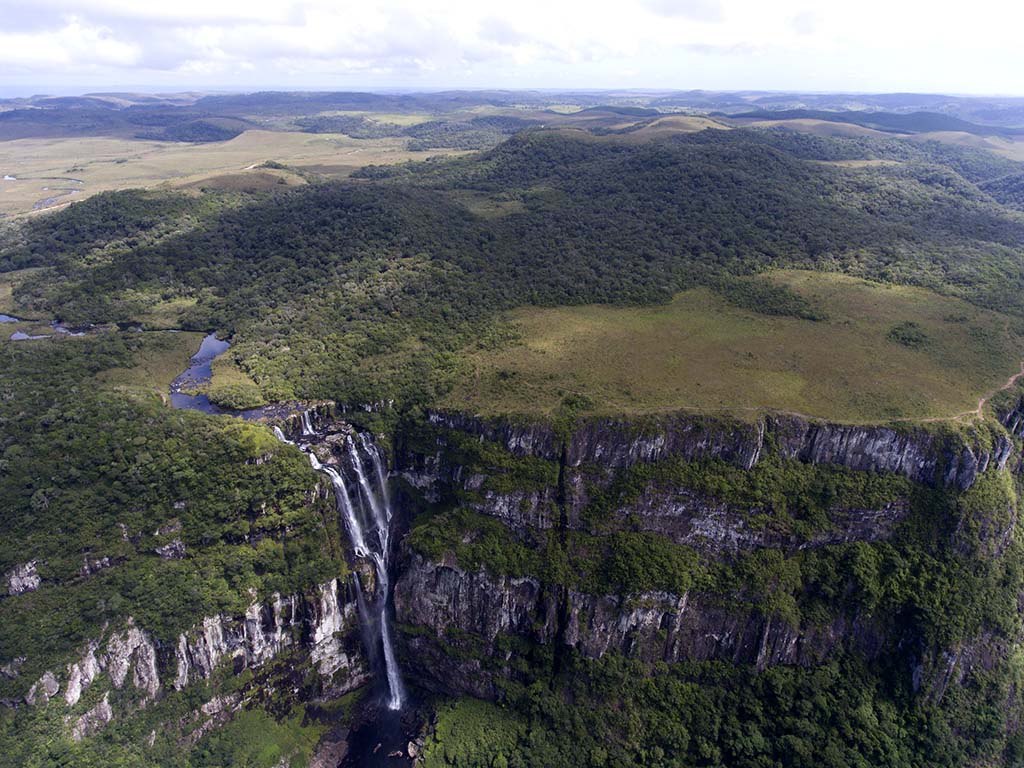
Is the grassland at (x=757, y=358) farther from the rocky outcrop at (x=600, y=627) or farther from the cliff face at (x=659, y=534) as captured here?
the rocky outcrop at (x=600, y=627)

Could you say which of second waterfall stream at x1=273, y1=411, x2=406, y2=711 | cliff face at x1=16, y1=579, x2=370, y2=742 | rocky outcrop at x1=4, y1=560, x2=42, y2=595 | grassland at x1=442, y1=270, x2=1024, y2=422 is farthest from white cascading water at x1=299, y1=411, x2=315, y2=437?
rocky outcrop at x1=4, y1=560, x2=42, y2=595

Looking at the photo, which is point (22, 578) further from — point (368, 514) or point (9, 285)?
point (9, 285)

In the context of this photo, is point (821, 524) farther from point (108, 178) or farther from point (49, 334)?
point (108, 178)

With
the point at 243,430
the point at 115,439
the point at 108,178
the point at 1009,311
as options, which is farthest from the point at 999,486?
the point at 108,178

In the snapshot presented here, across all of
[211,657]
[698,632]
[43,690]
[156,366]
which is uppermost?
[156,366]

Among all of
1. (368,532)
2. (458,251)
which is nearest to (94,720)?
(368,532)
